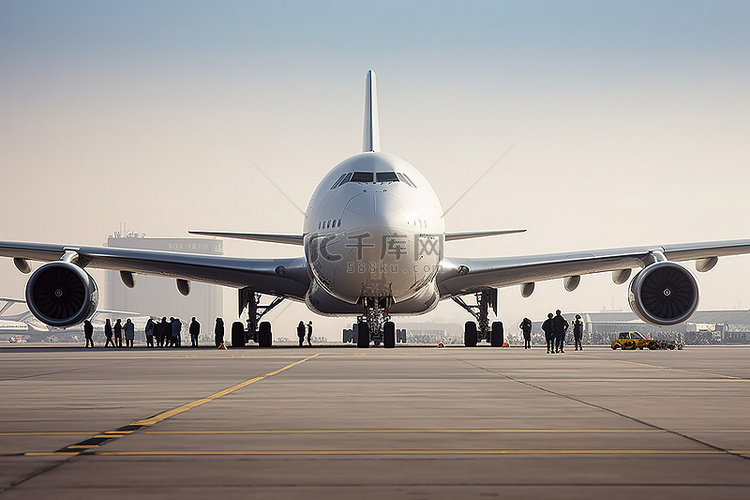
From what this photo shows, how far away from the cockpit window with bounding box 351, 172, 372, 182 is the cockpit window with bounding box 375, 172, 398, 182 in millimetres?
Result: 208

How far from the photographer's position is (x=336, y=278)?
26.8 metres

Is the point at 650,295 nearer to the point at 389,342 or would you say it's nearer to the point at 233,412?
the point at 389,342

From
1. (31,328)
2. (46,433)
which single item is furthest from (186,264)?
(31,328)

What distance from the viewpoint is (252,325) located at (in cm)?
3353

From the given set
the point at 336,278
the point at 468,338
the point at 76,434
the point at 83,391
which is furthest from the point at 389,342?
the point at 76,434

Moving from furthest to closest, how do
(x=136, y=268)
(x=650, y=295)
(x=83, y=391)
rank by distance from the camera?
1. (x=136, y=268)
2. (x=650, y=295)
3. (x=83, y=391)

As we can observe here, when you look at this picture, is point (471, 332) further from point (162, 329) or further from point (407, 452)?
point (407, 452)

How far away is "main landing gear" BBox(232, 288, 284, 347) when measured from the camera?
33312 mm

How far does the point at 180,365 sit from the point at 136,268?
525 inches

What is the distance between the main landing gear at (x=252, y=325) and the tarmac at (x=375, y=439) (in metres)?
20.2

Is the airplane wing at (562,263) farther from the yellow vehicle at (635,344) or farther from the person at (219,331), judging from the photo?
the person at (219,331)

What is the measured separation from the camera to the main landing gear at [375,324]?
92.1 ft

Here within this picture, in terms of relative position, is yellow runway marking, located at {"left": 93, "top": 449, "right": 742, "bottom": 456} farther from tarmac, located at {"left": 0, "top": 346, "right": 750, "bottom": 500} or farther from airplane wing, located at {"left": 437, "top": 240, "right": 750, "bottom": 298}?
airplane wing, located at {"left": 437, "top": 240, "right": 750, "bottom": 298}

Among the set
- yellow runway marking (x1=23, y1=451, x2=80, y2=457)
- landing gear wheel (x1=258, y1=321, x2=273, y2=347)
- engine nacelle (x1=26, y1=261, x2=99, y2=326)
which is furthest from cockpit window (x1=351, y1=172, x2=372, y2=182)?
yellow runway marking (x1=23, y1=451, x2=80, y2=457)
